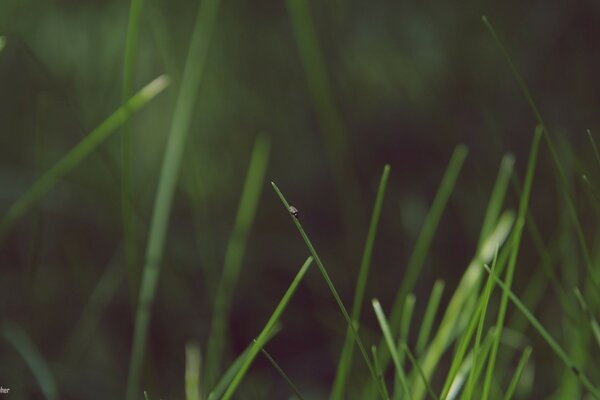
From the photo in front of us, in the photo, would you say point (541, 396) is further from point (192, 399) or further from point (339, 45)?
point (339, 45)

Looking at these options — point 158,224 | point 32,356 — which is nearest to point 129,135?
point 158,224

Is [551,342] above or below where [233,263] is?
above

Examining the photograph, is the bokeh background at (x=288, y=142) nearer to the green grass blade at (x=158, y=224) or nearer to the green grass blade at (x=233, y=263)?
the green grass blade at (x=233, y=263)

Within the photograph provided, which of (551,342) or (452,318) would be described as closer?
(551,342)

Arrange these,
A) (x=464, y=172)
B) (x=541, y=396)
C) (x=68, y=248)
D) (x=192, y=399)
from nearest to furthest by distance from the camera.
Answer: (x=192, y=399) < (x=541, y=396) < (x=68, y=248) < (x=464, y=172)

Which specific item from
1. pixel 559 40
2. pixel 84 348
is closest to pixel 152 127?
pixel 84 348

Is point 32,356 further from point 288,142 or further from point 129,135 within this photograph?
point 288,142
